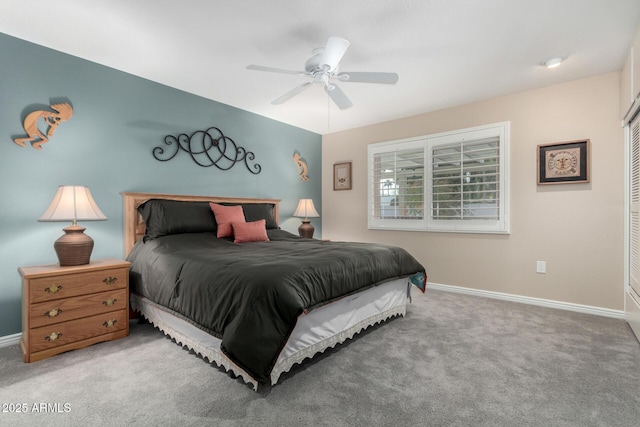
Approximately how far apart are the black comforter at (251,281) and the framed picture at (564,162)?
1.80 meters

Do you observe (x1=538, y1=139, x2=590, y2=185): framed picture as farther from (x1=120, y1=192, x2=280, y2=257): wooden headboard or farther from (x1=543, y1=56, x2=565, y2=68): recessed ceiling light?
(x1=120, y1=192, x2=280, y2=257): wooden headboard

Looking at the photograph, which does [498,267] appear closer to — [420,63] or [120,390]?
[420,63]

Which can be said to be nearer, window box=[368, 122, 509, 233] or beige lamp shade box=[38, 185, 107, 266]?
beige lamp shade box=[38, 185, 107, 266]

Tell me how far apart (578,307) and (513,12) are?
2860 millimetres

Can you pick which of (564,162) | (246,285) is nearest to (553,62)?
(564,162)

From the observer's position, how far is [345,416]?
152 centimetres

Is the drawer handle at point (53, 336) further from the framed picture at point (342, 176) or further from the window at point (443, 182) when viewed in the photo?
the framed picture at point (342, 176)

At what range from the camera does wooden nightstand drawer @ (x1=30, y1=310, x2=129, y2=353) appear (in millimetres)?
2076

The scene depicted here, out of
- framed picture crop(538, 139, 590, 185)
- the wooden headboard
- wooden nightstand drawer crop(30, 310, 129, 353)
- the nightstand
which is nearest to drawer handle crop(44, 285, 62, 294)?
the nightstand

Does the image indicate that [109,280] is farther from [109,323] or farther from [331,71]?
[331,71]

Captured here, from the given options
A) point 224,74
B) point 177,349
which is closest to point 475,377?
point 177,349

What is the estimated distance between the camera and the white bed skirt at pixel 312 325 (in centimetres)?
186

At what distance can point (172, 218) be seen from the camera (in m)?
2.96

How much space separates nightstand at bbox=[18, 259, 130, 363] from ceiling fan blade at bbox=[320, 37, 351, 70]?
87.1 inches
